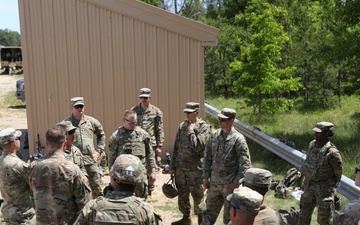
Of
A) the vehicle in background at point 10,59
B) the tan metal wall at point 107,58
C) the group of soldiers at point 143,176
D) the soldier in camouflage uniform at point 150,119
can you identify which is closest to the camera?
the group of soldiers at point 143,176

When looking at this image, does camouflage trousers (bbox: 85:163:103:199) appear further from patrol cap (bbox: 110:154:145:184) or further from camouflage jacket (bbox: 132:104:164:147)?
patrol cap (bbox: 110:154:145:184)

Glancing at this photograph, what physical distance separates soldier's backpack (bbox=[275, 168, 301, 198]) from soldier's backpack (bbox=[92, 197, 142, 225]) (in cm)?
469

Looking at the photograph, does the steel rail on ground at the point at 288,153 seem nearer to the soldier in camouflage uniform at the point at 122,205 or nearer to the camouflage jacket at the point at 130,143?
the camouflage jacket at the point at 130,143

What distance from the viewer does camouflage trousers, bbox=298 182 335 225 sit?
18.8 ft

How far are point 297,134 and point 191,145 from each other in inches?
230

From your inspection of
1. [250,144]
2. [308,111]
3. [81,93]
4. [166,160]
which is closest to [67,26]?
[81,93]

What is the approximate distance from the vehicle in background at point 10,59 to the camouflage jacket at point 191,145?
42.4 m

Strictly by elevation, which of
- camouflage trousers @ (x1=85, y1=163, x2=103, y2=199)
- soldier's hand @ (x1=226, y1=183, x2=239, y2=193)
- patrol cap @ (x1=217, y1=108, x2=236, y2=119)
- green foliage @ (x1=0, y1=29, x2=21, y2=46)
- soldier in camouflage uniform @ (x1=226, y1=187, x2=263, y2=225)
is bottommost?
camouflage trousers @ (x1=85, y1=163, x2=103, y2=199)

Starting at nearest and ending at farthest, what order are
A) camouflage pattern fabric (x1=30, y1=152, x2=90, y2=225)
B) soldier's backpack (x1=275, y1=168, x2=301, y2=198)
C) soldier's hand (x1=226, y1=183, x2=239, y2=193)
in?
camouflage pattern fabric (x1=30, y1=152, x2=90, y2=225) → soldier's hand (x1=226, y1=183, x2=239, y2=193) → soldier's backpack (x1=275, y1=168, x2=301, y2=198)

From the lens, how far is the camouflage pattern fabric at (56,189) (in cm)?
416

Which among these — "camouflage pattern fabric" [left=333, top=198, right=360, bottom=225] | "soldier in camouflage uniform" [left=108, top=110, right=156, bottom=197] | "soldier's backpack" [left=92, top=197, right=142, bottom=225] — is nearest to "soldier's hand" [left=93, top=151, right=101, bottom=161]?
"soldier in camouflage uniform" [left=108, top=110, right=156, bottom=197]

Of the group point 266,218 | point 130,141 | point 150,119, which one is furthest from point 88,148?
point 266,218

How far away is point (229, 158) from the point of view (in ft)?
18.6

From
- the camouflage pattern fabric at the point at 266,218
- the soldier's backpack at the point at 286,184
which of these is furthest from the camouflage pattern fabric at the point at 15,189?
the soldier's backpack at the point at 286,184
